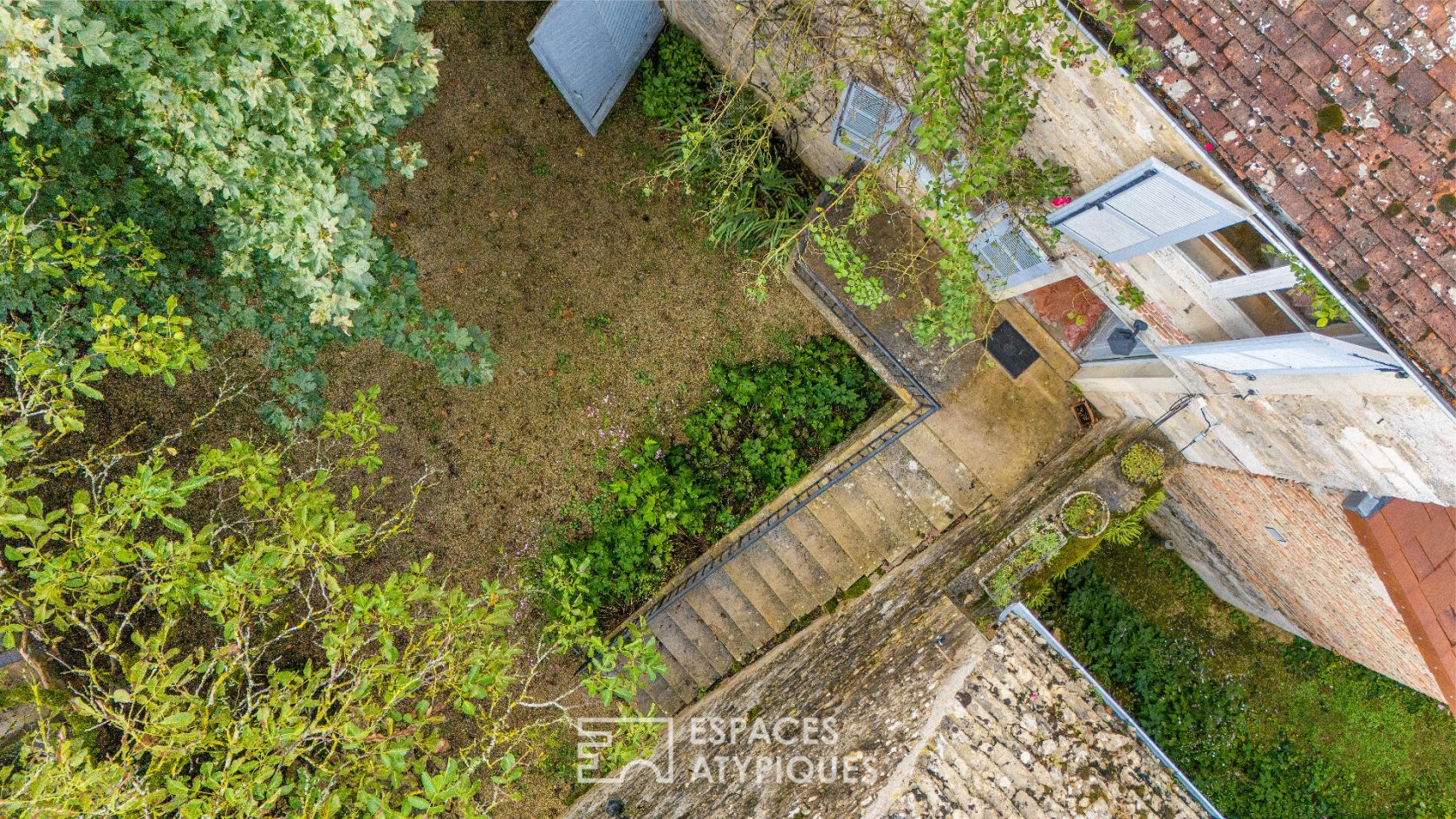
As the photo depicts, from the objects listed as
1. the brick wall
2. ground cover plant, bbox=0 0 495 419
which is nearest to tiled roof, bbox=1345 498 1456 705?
the brick wall

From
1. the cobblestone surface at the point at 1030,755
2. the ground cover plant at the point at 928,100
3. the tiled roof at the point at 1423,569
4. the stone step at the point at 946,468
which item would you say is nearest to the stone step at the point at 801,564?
the stone step at the point at 946,468

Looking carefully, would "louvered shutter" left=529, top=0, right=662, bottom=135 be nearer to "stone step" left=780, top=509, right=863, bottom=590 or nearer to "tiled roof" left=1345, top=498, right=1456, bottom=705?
"stone step" left=780, top=509, right=863, bottom=590

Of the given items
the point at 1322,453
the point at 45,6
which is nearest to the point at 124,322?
the point at 45,6

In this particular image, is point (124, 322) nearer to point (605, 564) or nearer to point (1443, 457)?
point (605, 564)

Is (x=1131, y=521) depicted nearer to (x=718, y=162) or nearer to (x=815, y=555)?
(x=815, y=555)

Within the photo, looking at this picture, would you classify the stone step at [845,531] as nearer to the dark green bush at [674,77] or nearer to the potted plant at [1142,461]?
the potted plant at [1142,461]

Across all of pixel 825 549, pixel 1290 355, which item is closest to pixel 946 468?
pixel 825 549
